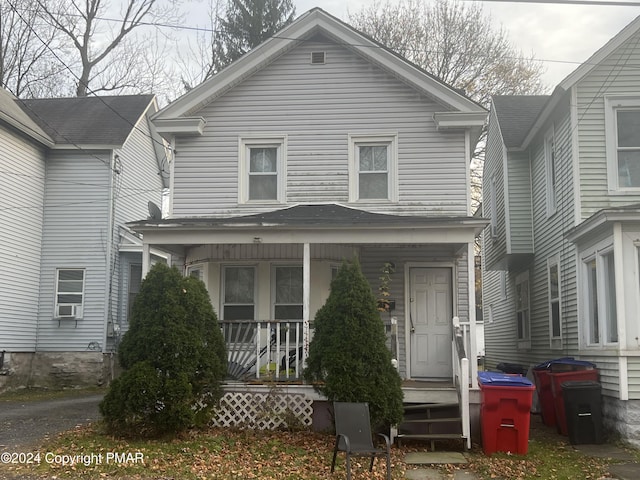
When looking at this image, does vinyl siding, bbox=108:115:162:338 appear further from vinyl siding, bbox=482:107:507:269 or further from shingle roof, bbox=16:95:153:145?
vinyl siding, bbox=482:107:507:269

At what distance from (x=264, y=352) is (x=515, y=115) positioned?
32.3ft

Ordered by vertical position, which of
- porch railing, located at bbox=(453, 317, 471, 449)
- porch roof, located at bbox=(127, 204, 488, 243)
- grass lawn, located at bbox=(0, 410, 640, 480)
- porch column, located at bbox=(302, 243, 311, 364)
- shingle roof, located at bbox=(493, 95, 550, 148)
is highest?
shingle roof, located at bbox=(493, 95, 550, 148)

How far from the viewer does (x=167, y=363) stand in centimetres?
992

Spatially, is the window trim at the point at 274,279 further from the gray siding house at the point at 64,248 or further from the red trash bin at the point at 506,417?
the gray siding house at the point at 64,248

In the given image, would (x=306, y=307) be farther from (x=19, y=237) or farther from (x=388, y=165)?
(x=19, y=237)

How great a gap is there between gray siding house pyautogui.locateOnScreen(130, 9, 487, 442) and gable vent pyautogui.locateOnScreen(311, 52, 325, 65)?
0.02 metres

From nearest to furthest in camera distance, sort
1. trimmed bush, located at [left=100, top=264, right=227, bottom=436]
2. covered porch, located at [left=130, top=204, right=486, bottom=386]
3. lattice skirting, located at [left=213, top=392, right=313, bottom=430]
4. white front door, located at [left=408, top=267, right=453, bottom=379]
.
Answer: trimmed bush, located at [left=100, top=264, right=227, bottom=436], lattice skirting, located at [left=213, top=392, right=313, bottom=430], covered porch, located at [left=130, top=204, right=486, bottom=386], white front door, located at [left=408, top=267, right=453, bottom=379]

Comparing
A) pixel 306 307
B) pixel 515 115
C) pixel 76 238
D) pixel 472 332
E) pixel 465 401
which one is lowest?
pixel 465 401

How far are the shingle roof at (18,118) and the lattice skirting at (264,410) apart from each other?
10832mm

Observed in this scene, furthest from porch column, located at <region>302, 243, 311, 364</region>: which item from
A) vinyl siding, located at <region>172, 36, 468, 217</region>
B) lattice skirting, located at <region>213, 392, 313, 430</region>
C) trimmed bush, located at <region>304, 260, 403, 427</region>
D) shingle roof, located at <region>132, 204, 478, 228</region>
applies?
vinyl siding, located at <region>172, 36, 468, 217</region>

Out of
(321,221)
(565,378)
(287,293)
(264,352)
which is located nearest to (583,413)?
(565,378)

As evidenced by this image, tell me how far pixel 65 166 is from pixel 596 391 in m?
15.6

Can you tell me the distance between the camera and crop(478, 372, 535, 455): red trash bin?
9.94 metres

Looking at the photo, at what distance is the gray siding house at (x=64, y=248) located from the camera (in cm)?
1861
